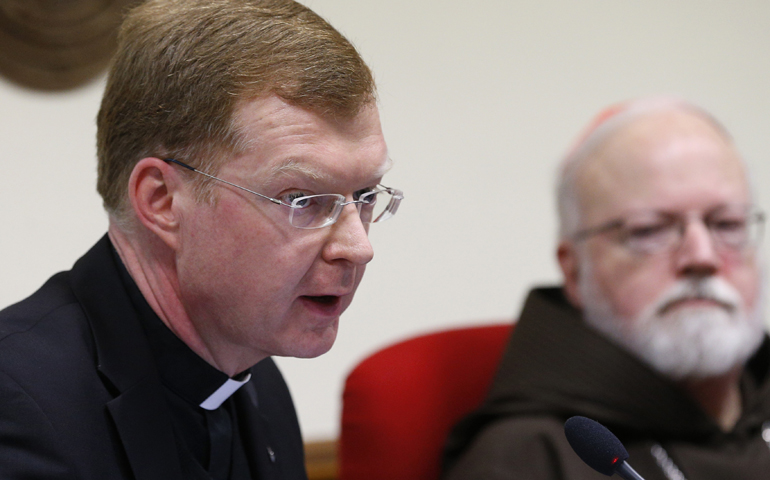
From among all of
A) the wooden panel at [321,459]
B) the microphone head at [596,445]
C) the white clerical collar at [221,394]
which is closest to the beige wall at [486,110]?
the wooden panel at [321,459]

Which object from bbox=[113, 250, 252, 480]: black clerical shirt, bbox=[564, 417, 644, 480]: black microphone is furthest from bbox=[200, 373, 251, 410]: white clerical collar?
bbox=[564, 417, 644, 480]: black microphone

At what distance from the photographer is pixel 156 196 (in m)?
1.12

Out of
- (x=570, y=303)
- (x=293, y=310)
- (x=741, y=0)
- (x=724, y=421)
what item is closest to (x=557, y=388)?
(x=570, y=303)

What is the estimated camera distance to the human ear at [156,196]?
1.10m

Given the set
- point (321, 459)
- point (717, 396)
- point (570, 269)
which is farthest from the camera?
point (321, 459)

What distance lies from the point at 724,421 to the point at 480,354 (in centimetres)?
65

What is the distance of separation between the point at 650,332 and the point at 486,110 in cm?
95

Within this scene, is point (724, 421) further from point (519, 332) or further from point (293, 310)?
point (293, 310)

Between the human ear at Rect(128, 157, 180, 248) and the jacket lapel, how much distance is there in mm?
111

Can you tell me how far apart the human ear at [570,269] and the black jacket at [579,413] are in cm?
16


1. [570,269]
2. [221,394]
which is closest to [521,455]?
[570,269]

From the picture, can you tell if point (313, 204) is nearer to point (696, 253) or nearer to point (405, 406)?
point (405, 406)

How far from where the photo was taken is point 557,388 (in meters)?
2.04

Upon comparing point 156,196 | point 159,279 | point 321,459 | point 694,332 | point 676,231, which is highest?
point 156,196
